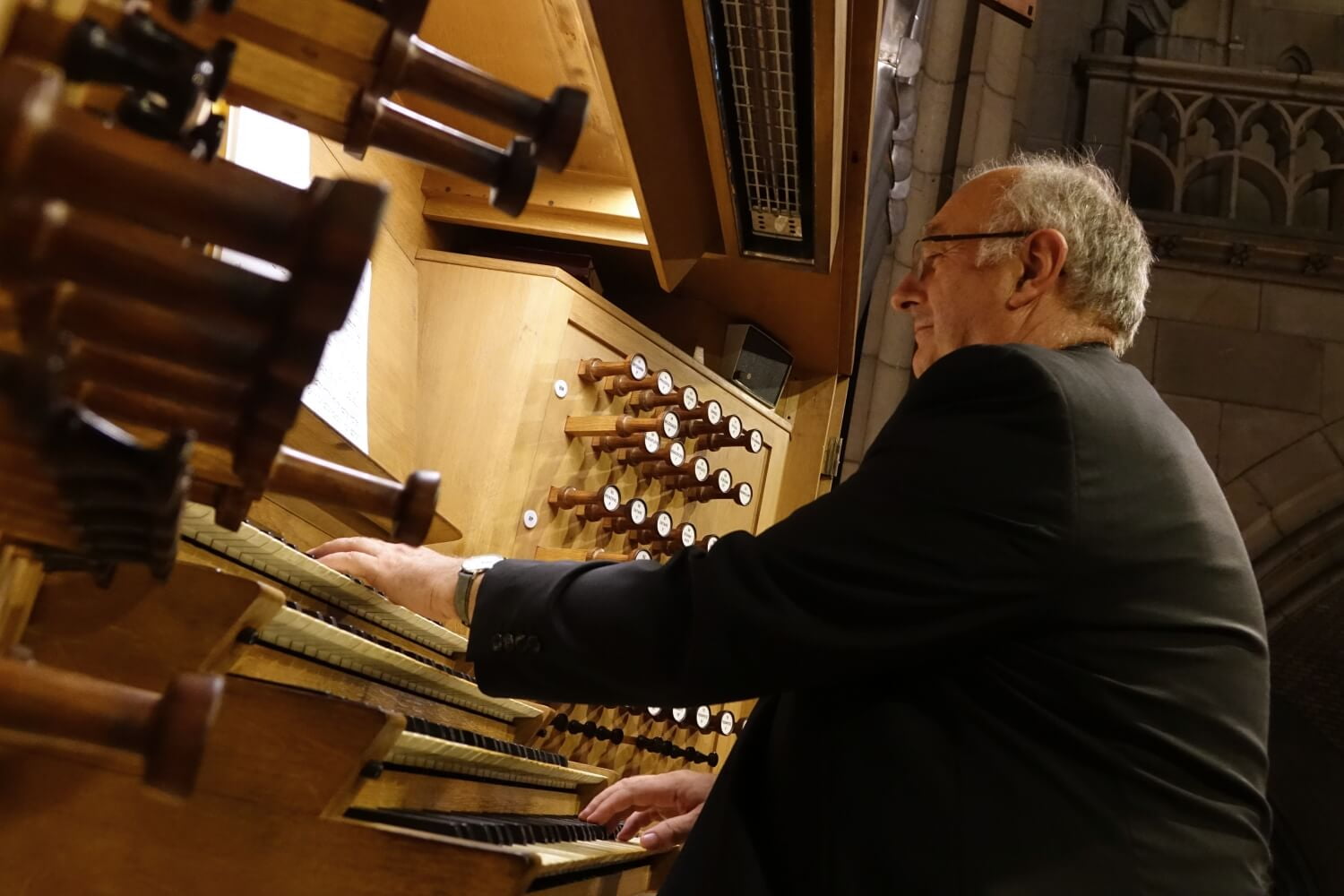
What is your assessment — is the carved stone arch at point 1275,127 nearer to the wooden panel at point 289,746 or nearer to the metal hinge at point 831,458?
the metal hinge at point 831,458

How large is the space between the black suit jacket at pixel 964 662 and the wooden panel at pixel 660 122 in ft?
3.11

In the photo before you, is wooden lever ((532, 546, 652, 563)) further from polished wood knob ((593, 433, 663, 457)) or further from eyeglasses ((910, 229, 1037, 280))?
eyeglasses ((910, 229, 1037, 280))

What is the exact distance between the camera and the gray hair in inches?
79.7

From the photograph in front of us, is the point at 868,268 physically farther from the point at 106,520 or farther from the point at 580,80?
the point at 106,520

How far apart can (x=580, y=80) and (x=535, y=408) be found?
738mm

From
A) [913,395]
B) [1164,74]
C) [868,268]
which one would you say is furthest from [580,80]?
[1164,74]

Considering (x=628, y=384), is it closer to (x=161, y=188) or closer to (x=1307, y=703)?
(x=161, y=188)

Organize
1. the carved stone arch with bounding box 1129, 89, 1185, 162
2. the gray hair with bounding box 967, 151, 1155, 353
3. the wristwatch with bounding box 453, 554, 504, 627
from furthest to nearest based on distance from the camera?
the carved stone arch with bounding box 1129, 89, 1185, 162, the gray hair with bounding box 967, 151, 1155, 353, the wristwatch with bounding box 453, 554, 504, 627

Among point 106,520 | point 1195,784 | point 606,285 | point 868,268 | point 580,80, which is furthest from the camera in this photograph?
point 868,268

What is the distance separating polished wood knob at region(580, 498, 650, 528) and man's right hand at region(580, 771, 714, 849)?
76 centimetres

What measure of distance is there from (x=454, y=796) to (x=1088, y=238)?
53.8 inches

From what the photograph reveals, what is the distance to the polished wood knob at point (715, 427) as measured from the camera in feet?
10.2

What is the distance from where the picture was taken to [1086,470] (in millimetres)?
1549

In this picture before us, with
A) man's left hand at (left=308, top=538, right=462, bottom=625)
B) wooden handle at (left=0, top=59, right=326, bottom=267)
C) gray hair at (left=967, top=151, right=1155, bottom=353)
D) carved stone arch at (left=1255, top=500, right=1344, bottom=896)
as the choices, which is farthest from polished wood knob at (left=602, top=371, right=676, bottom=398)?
carved stone arch at (left=1255, top=500, right=1344, bottom=896)
